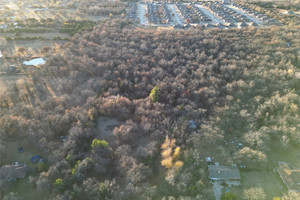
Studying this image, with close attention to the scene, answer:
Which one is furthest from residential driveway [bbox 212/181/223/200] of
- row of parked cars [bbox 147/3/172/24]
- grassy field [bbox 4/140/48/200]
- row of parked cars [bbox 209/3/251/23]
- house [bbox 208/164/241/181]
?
row of parked cars [bbox 209/3/251/23]

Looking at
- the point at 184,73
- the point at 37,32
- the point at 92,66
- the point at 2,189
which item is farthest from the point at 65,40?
the point at 2,189

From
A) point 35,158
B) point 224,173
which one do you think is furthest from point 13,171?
point 224,173

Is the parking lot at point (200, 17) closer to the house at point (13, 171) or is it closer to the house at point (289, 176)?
the house at point (289, 176)

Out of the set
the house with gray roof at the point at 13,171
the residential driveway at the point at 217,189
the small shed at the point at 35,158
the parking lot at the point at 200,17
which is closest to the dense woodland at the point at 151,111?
the residential driveway at the point at 217,189

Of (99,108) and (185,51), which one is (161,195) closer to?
(99,108)

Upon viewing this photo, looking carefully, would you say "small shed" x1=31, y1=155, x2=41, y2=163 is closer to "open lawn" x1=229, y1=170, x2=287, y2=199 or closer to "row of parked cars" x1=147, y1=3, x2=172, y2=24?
"open lawn" x1=229, y1=170, x2=287, y2=199

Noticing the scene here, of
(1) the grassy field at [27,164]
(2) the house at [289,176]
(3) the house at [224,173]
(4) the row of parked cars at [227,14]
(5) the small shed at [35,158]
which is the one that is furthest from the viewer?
(4) the row of parked cars at [227,14]
